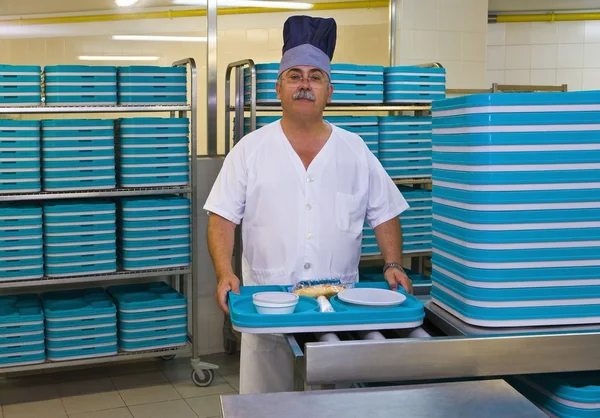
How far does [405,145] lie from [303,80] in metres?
2.54

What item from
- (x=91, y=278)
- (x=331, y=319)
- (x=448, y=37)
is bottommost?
(x=91, y=278)

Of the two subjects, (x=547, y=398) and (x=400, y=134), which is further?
(x=400, y=134)

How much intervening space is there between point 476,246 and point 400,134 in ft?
10.7

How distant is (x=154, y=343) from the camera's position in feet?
14.7

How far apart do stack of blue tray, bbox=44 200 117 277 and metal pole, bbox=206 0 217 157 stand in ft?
3.21

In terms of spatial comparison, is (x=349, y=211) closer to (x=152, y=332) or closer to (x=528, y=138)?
(x=528, y=138)

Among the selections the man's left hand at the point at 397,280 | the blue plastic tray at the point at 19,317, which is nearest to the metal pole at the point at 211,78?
the blue plastic tray at the point at 19,317

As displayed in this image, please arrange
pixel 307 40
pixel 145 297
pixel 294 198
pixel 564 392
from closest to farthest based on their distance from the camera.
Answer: pixel 564 392
pixel 307 40
pixel 294 198
pixel 145 297

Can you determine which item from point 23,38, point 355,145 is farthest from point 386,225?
point 23,38

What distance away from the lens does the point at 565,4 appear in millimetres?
7020

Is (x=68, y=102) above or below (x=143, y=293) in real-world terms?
above

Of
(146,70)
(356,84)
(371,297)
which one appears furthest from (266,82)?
(371,297)

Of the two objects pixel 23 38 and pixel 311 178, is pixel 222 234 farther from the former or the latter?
pixel 23 38

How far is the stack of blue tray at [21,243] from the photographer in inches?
163
